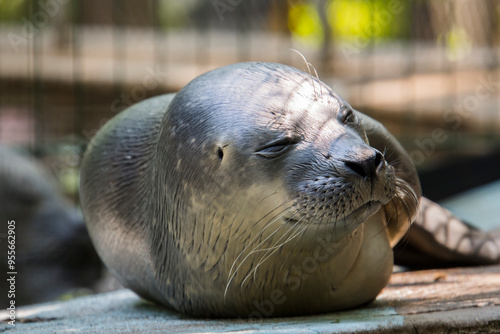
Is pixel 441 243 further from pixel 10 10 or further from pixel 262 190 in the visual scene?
pixel 10 10

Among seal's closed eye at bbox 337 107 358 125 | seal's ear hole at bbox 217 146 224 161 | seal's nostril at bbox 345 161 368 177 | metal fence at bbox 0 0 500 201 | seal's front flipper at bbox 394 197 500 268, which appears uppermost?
seal's closed eye at bbox 337 107 358 125

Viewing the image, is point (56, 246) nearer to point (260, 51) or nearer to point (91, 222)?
point (91, 222)

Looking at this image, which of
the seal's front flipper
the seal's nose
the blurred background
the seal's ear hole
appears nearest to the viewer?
the seal's nose

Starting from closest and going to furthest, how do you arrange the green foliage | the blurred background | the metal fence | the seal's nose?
1. the seal's nose
2. the blurred background
3. the metal fence
4. the green foliage

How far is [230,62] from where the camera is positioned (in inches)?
442

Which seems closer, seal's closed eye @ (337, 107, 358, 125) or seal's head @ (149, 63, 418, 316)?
seal's head @ (149, 63, 418, 316)

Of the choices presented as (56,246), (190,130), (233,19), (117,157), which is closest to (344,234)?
(190,130)

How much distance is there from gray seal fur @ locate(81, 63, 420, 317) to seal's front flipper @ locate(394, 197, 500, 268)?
64cm

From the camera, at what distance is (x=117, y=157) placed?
11.0 feet

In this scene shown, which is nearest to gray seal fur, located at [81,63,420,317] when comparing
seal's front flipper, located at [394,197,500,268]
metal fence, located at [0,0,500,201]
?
seal's front flipper, located at [394,197,500,268]

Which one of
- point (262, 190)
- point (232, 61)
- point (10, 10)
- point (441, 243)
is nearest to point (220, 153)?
point (262, 190)

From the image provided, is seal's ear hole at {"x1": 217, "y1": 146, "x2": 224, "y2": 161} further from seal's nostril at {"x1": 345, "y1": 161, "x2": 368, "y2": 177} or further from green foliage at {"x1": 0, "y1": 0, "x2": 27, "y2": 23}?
green foliage at {"x1": 0, "y1": 0, "x2": 27, "y2": 23}

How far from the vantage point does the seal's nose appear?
2447mm

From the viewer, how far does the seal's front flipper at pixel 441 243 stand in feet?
12.1
